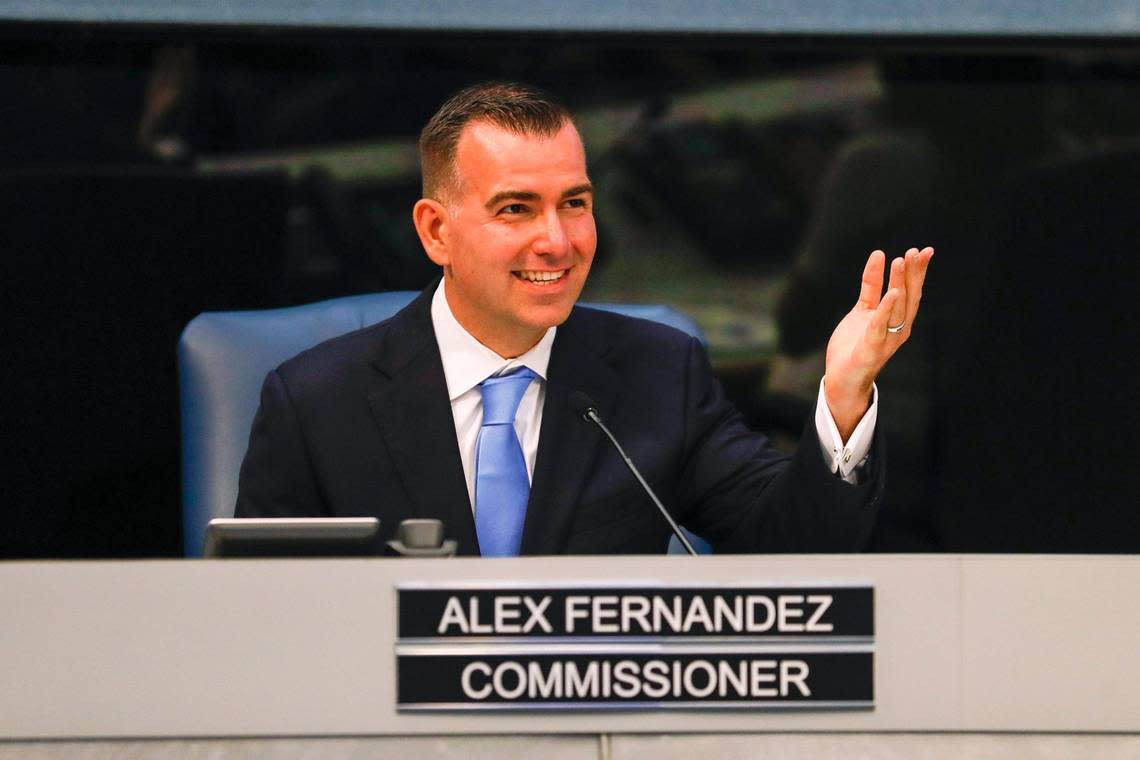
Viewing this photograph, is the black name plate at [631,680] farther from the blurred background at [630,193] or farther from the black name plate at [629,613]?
the blurred background at [630,193]

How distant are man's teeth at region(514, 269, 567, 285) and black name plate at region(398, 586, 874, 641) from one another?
31.3 inches

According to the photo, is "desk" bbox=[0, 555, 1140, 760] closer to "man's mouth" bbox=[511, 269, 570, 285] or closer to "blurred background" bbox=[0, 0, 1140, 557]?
"man's mouth" bbox=[511, 269, 570, 285]

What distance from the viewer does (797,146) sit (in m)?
2.53

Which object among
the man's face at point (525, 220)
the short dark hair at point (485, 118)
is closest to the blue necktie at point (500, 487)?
the man's face at point (525, 220)

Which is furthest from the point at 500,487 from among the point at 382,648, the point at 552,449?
the point at 382,648

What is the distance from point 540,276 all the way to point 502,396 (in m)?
0.16

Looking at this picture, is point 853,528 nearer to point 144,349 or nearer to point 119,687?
point 119,687

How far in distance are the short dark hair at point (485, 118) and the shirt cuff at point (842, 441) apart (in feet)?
1.59

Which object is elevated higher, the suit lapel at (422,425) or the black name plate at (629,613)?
the suit lapel at (422,425)

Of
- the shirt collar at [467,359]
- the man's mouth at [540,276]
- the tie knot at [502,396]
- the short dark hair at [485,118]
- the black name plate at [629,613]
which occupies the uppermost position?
the short dark hair at [485,118]

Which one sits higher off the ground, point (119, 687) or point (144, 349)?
point (144, 349)

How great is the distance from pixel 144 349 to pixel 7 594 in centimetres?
157

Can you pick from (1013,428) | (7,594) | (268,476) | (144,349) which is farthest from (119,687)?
(1013,428)

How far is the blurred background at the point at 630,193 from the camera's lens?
2443 mm
